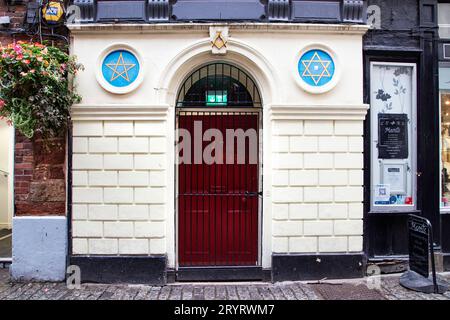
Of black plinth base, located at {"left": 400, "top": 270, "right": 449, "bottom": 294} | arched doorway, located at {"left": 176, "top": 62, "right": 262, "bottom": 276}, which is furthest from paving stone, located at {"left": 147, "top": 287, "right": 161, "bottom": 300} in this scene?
black plinth base, located at {"left": 400, "top": 270, "right": 449, "bottom": 294}

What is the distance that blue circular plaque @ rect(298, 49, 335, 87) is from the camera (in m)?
6.30

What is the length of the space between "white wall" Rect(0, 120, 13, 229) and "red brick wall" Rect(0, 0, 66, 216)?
47 centimetres

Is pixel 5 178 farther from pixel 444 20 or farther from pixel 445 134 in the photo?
pixel 444 20

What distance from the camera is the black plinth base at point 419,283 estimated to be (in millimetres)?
5695

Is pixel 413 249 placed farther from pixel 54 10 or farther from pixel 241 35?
pixel 54 10

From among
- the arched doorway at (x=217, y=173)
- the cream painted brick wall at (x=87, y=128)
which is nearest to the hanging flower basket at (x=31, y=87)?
the cream painted brick wall at (x=87, y=128)

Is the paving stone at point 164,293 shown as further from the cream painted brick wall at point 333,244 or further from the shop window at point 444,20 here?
the shop window at point 444,20

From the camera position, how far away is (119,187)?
20.3 feet

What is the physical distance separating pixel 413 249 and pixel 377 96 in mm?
2590

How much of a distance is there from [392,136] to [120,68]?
4709mm

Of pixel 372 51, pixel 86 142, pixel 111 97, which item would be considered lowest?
pixel 86 142

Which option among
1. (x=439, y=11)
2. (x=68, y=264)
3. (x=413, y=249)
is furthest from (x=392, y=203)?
(x=68, y=264)

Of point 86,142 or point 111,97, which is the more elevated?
point 111,97

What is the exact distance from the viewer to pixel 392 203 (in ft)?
21.8
